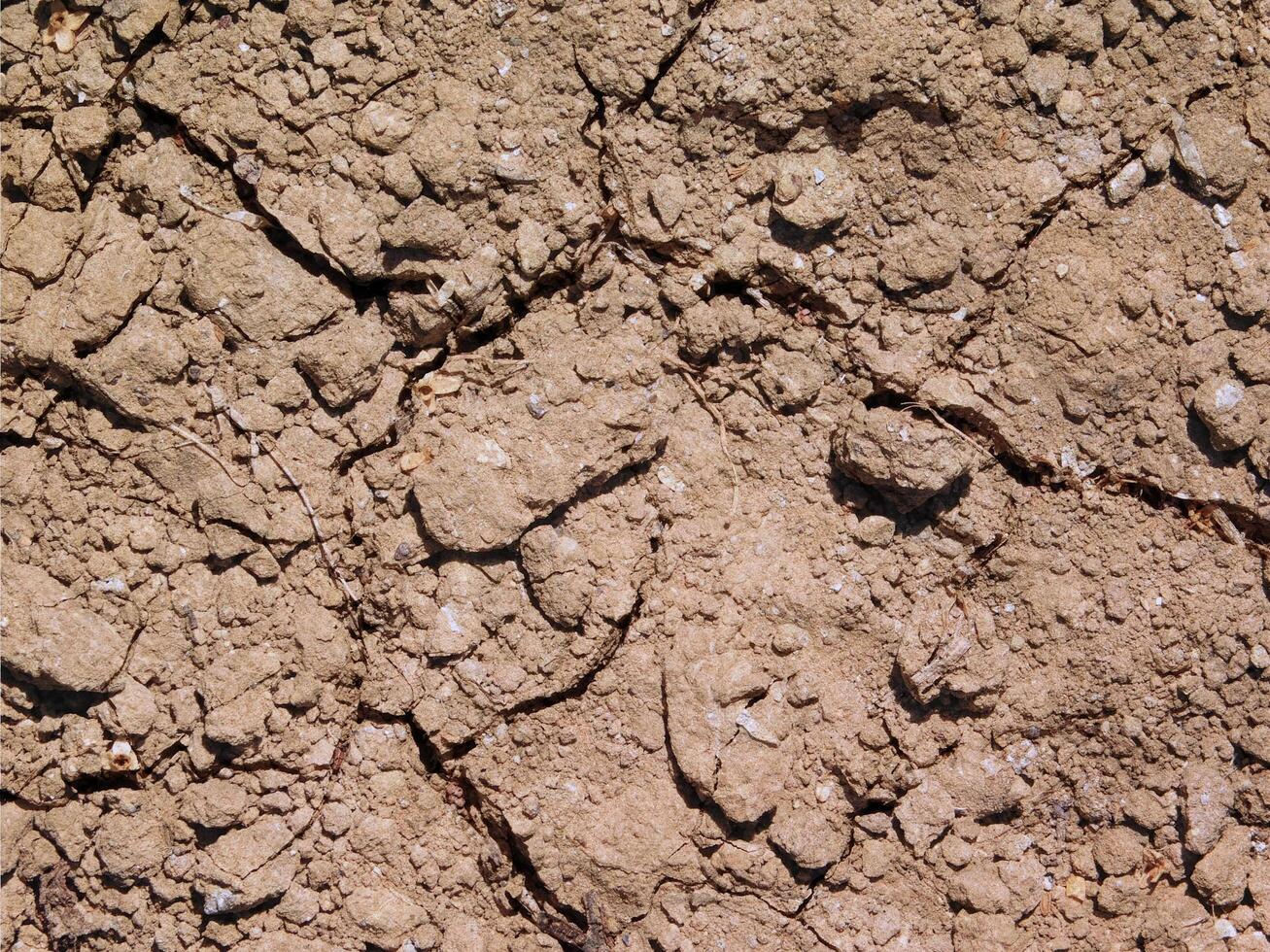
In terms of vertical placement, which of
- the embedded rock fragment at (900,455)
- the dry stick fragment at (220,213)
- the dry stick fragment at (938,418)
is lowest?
the dry stick fragment at (220,213)

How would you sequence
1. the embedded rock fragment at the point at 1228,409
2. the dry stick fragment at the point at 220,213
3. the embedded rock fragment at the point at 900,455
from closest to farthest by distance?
the dry stick fragment at the point at 220,213 → the embedded rock fragment at the point at 900,455 → the embedded rock fragment at the point at 1228,409

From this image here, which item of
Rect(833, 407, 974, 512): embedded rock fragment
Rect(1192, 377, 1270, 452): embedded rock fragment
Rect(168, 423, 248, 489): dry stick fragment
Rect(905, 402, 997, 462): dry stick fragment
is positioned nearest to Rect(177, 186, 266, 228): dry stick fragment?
Rect(168, 423, 248, 489): dry stick fragment

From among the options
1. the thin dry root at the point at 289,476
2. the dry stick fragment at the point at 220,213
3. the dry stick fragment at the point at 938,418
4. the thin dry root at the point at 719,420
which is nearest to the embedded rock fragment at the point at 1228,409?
the dry stick fragment at the point at 938,418

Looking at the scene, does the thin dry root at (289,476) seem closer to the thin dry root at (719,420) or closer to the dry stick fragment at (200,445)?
the dry stick fragment at (200,445)

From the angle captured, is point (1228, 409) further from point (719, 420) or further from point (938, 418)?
point (719, 420)

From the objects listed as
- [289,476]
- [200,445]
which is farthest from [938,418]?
[200,445]

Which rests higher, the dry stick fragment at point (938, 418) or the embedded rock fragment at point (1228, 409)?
the embedded rock fragment at point (1228, 409)

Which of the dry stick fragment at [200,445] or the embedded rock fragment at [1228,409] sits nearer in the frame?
the dry stick fragment at [200,445]

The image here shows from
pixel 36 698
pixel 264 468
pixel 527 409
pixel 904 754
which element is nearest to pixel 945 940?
pixel 904 754

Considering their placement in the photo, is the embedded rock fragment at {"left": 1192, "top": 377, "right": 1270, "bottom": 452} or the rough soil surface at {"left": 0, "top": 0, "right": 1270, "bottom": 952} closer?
the rough soil surface at {"left": 0, "top": 0, "right": 1270, "bottom": 952}

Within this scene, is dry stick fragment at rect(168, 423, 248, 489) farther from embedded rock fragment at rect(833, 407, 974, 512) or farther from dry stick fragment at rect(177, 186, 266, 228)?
embedded rock fragment at rect(833, 407, 974, 512)
